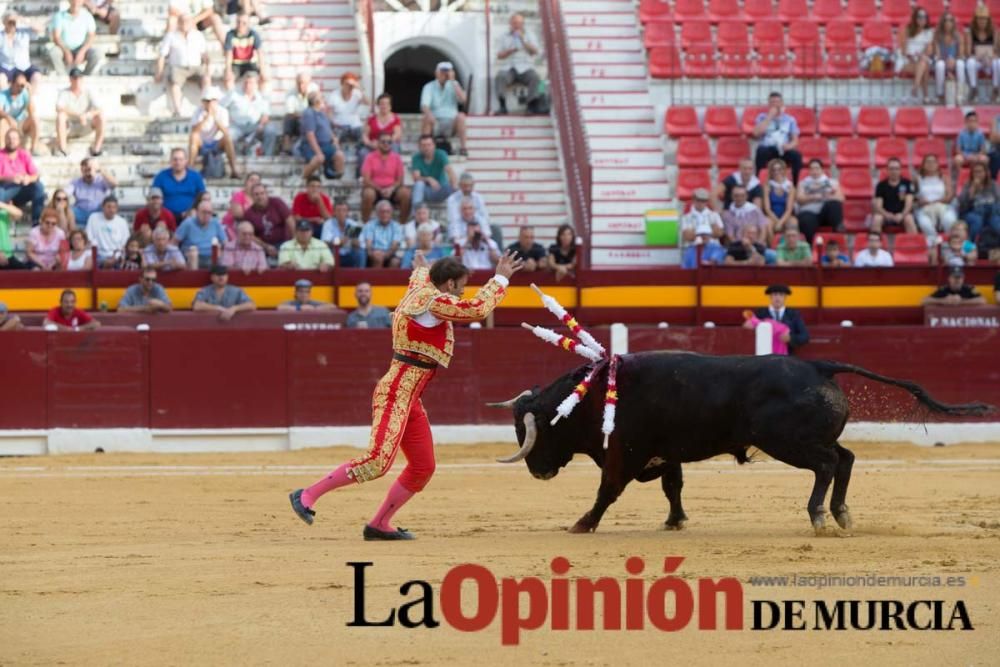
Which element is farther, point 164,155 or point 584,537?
point 164,155

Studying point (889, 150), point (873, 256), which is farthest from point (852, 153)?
point (873, 256)

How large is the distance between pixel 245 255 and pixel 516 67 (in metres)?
4.98

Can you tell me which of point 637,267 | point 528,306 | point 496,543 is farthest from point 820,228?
point 496,543

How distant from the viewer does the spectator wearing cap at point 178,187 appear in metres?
17.0

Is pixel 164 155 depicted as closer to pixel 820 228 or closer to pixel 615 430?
pixel 820 228

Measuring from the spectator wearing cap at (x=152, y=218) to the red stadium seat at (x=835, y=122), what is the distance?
22.3 feet

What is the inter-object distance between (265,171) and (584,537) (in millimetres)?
9872

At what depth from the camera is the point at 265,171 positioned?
18.3 m

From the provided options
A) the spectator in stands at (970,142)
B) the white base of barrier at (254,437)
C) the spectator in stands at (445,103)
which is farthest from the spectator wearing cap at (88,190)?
the spectator in stands at (970,142)

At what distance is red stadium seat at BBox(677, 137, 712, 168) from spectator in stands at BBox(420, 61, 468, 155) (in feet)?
7.08

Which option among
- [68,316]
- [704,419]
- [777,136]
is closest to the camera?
[704,419]

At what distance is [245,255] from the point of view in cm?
1634

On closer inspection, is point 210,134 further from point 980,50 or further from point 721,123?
point 980,50

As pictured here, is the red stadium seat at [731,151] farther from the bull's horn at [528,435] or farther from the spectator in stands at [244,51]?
the bull's horn at [528,435]
